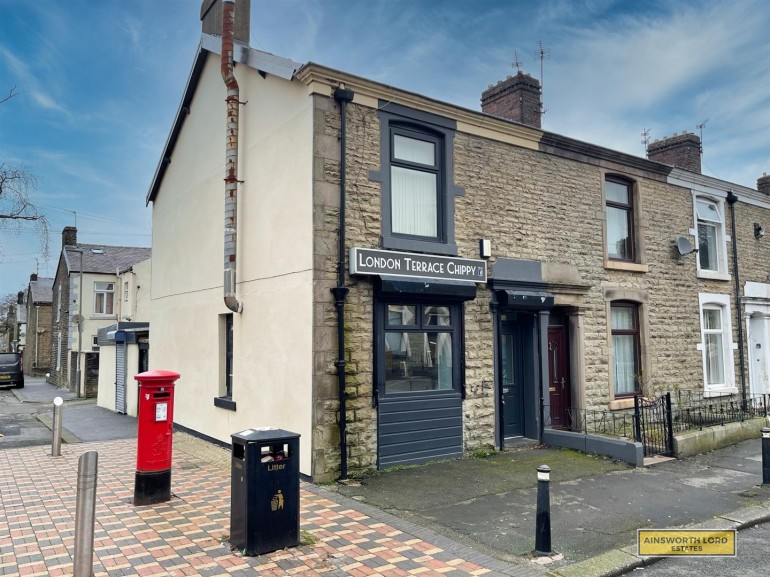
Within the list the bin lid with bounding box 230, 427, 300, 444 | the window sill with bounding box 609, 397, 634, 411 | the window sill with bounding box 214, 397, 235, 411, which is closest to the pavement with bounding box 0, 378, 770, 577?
the window sill with bounding box 214, 397, 235, 411

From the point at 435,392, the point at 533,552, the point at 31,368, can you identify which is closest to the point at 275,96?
the point at 435,392

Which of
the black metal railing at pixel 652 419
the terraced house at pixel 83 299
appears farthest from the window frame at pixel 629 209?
the terraced house at pixel 83 299

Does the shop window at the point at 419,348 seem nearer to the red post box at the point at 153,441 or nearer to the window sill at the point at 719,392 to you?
the red post box at the point at 153,441

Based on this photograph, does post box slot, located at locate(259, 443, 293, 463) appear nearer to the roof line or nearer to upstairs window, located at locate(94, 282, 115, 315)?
the roof line

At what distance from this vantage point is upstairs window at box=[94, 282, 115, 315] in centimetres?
3197

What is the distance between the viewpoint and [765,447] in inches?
325

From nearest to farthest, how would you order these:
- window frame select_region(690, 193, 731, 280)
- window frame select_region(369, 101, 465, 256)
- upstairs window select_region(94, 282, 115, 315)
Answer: window frame select_region(369, 101, 465, 256), window frame select_region(690, 193, 731, 280), upstairs window select_region(94, 282, 115, 315)

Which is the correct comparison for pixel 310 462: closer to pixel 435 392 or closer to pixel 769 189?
pixel 435 392

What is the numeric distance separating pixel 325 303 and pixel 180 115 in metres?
7.60

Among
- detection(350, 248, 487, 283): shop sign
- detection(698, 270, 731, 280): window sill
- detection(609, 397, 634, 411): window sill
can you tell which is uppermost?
detection(698, 270, 731, 280): window sill

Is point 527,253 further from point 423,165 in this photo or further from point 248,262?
point 248,262

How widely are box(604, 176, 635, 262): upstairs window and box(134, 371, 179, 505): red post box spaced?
9.81 metres

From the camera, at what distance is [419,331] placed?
963 centimetres

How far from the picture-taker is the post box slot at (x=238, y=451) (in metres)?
5.85
